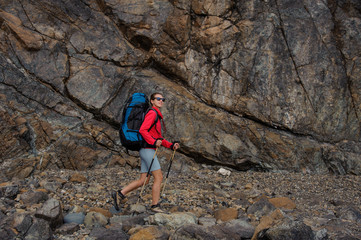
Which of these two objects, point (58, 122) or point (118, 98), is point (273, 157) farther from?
point (58, 122)

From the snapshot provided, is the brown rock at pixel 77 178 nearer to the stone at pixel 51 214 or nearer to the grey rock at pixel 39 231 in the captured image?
the stone at pixel 51 214

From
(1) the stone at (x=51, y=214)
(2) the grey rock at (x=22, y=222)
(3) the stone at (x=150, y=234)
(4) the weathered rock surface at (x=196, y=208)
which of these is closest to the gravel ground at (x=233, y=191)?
(4) the weathered rock surface at (x=196, y=208)

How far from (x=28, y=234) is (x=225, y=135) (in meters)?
8.26

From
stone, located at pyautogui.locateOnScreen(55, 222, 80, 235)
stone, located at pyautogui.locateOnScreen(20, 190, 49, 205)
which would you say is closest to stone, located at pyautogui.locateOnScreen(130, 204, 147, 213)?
stone, located at pyautogui.locateOnScreen(55, 222, 80, 235)

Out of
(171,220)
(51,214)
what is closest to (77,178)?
(51,214)

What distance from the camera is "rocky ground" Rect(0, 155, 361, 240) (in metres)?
4.58

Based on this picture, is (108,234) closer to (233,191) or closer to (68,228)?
(68,228)

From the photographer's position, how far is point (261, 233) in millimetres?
4461

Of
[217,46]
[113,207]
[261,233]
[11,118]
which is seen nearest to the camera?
[261,233]

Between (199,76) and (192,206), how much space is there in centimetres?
670

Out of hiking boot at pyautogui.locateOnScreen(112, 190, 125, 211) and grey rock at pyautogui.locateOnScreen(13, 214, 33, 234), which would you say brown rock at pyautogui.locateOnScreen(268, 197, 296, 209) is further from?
grey rock at pyautogui.locateOnScreen(13, 214, 33, 234)

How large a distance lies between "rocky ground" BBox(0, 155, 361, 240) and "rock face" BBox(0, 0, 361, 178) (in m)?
1.06

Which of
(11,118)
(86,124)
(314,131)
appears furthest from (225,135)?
(11,118)

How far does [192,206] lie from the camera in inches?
277
